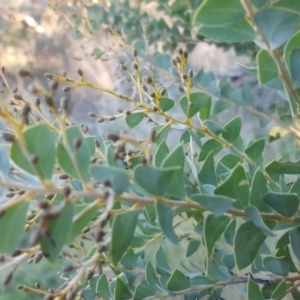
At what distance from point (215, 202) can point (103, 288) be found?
162 mm

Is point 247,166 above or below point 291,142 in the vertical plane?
above

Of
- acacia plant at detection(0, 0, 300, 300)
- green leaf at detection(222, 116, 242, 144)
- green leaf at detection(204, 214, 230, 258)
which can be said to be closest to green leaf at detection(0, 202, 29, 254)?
acacia plant at detection(0, 0, 300, 300)

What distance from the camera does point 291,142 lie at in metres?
0.90

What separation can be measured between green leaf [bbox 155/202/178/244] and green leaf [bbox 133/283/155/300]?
12cm

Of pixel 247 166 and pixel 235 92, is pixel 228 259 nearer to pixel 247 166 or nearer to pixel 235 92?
pixel 247 166

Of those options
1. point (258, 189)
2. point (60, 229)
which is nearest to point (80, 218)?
point (60, 229)

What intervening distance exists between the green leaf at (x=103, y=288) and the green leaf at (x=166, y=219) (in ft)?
0.44

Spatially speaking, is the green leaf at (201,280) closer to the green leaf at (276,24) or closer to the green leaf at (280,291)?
the green leaf at (280,291)

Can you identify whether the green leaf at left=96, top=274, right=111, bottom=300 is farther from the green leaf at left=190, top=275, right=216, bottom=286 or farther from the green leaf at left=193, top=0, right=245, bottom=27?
the green leaf at left=193, top=0, right=245, bottom=27

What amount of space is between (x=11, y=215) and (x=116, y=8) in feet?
3.11

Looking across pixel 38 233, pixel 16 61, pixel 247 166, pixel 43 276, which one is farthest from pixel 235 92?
pixel 16 61

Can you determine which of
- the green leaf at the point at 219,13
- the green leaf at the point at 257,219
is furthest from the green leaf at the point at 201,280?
the green leaf at the point at 219,13

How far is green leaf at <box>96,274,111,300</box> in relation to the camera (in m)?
0.35

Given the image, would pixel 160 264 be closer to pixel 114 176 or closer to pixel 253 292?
pixel 253 292
